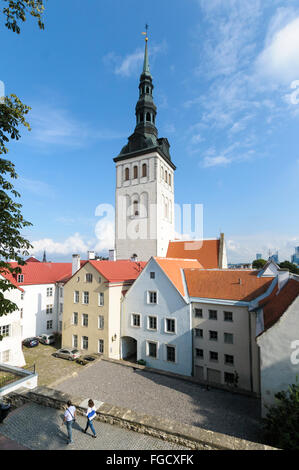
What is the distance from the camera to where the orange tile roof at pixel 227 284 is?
21961 mm

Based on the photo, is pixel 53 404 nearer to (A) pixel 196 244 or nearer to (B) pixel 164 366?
(B) pixel 164 366

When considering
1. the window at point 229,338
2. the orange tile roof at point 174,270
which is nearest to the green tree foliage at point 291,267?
the orange tile roof at point 174,270

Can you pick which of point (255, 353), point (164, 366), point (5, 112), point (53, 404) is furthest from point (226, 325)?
point (5, 112)

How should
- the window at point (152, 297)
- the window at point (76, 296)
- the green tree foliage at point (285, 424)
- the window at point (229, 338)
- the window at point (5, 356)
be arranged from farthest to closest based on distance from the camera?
the window at point (76, 296) → the window at point (152, 297) → the window at point (5, 356) → the window at point (229, 338) → the green tree foliage at point (285, 424)

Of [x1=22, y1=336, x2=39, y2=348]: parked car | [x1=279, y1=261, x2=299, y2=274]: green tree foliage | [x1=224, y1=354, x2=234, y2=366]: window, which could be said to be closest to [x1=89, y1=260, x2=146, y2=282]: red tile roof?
[x1=22, y1=336, x2=39, y2=348]: parked car

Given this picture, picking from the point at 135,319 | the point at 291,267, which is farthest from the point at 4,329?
the point at 291,267

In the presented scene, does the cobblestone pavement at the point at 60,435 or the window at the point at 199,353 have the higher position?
the cobblestone pavement at the point at 60,435

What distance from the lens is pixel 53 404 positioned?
36.7 feet

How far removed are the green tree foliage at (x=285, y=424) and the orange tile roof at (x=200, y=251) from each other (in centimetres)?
2852

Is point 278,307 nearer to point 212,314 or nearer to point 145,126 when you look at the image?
point 212,314

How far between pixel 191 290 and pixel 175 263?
15.8 ft

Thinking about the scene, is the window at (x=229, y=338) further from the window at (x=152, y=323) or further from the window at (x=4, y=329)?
the window at (x=4, y=329)

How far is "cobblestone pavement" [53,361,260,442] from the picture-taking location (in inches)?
556

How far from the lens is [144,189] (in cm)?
4638
